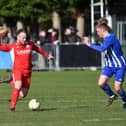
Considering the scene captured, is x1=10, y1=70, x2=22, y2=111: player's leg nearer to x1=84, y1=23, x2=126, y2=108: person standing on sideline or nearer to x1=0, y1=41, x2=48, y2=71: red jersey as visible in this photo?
x1=0, y1=41, x2=48, y2=71: red jersey

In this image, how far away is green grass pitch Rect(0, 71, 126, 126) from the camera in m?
13.6

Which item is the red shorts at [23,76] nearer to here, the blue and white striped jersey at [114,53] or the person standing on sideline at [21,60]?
the person standing on sideline at [21,60]

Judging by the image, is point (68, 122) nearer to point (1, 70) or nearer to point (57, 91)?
point (57, 91)

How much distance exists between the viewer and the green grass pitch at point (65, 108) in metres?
13.6

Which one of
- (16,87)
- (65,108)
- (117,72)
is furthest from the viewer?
(117,72)

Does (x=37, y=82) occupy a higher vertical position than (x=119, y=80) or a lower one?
lower

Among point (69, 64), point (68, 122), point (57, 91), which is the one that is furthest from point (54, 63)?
point (68, 122)

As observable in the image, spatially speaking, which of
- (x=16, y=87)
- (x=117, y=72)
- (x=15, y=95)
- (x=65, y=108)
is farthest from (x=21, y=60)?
(x=117, y=72)

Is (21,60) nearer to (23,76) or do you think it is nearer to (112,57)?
(23,76)

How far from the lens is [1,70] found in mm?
34688

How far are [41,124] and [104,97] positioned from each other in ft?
22.2

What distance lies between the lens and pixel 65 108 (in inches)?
648

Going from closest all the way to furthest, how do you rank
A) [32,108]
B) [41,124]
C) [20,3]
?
[41,124] < [32,108] < [20,3]

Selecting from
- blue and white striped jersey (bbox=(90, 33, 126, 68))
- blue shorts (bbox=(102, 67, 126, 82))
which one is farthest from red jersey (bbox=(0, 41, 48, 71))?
blue shorts (bbox=(102, 67, 126, 82))
